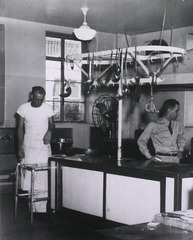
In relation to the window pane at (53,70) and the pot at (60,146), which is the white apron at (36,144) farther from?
the window pane at (53,70)

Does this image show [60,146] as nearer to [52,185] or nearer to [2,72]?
[2,72]

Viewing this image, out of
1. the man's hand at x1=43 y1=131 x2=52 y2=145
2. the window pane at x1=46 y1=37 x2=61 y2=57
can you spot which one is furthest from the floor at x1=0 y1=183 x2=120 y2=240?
the window pane at x1=46 y1=37 x2=61 y2=57

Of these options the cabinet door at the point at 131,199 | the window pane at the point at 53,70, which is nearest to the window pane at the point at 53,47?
the window pane at the point at 53,70

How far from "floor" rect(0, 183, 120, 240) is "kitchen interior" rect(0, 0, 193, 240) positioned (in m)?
0.01

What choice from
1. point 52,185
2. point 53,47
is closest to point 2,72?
point 53,47

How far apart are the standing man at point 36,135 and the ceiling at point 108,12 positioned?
2018 mm

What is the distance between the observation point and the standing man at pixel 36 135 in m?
5.68

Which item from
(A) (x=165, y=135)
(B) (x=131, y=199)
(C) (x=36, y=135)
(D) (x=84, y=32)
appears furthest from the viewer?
(D) (x=84, y=32)

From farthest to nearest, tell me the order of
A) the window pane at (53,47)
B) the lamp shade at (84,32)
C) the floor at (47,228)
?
the window pane at (53,47) < the lamp shade at (84,32) < the floor at (47,228)

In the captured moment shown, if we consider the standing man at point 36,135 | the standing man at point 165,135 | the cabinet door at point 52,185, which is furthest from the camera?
the standing man at point 36,135

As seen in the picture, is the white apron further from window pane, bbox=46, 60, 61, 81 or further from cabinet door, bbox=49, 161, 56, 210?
window pane, bbox=46, 60, 61, 81

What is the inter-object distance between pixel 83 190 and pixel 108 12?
376 cm

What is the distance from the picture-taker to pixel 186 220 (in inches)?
102

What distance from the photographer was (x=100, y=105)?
20.6 ft
